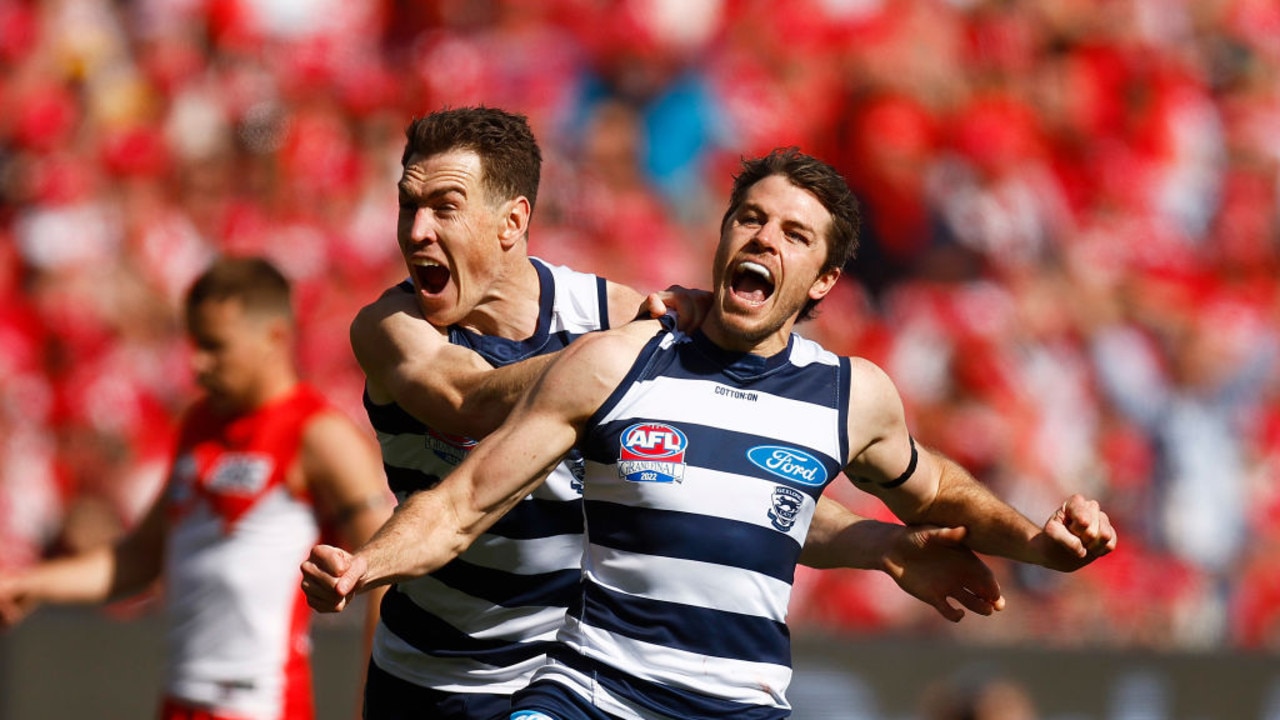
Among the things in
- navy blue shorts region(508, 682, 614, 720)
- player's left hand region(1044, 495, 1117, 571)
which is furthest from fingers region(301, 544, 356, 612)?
player's left hand region(1044, 495, 1117, 571)

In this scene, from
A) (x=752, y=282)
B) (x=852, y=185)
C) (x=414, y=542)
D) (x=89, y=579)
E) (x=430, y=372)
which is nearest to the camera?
(x=414, y=542)

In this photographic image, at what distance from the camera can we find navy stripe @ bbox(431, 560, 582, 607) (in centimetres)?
468

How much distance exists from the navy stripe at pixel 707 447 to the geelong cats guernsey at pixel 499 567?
569mm

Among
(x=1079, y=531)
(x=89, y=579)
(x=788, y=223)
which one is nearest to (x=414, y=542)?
(x=788, y=223)

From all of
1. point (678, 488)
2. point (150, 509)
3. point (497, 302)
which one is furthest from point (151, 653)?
point (678, 488)

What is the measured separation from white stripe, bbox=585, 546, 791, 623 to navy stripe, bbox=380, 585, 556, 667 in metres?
0.69

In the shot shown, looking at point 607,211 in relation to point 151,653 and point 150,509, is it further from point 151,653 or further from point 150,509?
point 150,509

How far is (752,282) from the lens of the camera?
4.27 m

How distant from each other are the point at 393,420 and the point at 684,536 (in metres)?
1.12

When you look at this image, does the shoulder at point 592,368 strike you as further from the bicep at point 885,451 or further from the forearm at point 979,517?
the forearm at point 979,517

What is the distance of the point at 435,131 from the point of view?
4.63 metres

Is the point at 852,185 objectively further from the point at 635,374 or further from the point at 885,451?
the point at 635,374

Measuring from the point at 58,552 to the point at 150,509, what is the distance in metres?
3.38

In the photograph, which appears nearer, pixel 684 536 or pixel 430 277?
pixel 684 536
